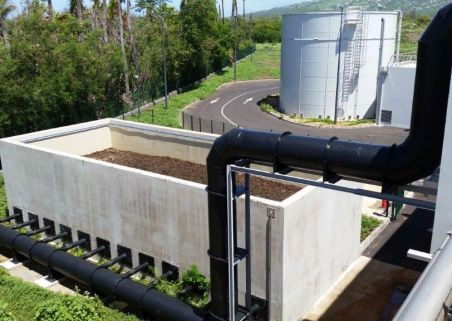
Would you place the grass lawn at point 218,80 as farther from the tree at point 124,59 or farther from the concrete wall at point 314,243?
the concrete wall at point 314,243

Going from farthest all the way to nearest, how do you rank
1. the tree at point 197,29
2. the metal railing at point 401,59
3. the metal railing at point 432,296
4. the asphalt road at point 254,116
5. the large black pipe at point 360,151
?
the tree at point 197,29, the metal railing at point 401,59, the asphalt road at point 254,116, the large black pipe at point 360,151, the metal railing at point 432,296

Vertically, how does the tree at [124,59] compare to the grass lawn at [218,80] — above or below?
above

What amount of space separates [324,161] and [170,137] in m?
15.1

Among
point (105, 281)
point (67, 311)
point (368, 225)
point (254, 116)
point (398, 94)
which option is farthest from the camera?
point (254, 116)

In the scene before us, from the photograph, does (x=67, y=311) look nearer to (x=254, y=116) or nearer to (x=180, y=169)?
(x=180, y=169)

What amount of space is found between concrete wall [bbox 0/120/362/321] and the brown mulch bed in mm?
727

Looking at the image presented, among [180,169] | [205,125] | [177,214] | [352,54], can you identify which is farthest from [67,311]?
[352,54]

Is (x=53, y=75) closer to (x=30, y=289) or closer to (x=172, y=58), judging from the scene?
(x=30, y=289)

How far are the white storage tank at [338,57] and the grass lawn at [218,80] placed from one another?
39.2ft

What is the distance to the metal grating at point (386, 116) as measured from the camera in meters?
39.8

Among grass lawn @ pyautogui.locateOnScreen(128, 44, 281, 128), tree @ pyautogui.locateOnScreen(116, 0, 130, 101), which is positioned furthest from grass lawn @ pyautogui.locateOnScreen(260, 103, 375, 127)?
tree @ pyautogui.locateOnScreen(116, 0, 130, 101)

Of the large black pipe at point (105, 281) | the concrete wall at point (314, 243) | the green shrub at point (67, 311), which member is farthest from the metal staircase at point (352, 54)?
the green shrub at point (67, 311)

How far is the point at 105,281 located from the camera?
1536 cm

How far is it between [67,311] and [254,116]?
109 feet
